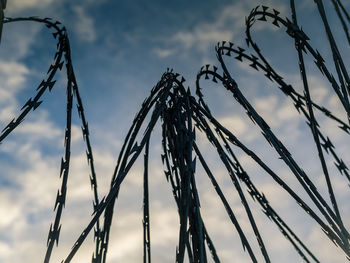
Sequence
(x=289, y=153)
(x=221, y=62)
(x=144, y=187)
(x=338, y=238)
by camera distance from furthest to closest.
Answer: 1. (x=221, y=62)
2. (x=144, y=187)
3. (x=289, y=153)
4. (x=338, y=238)

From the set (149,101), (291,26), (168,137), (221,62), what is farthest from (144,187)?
(291,26)

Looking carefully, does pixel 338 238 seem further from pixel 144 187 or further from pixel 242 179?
pixel 144 187

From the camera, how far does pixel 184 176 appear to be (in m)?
2.15

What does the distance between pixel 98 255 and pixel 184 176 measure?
644 mm

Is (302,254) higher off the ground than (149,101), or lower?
lower

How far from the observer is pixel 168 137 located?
100 inches

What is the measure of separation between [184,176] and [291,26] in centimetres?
119

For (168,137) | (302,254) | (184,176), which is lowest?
(302,254)

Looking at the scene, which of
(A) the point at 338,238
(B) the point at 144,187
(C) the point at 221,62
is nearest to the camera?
(A) the point at 338,238

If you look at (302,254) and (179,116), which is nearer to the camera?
(302,254)

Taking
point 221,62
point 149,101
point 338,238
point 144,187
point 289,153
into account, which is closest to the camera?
point 338,238

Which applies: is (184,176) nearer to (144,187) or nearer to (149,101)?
(144,187)

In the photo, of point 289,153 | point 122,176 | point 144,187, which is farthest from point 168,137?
point 289,153

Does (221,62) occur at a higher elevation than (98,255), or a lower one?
higher
